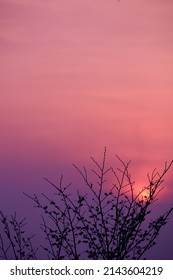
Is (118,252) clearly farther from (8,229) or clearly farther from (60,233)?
Answer: (8,229)

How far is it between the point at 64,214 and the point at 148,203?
0.93 meters

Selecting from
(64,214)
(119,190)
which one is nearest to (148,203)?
(119,190)

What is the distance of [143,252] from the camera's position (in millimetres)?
8750
